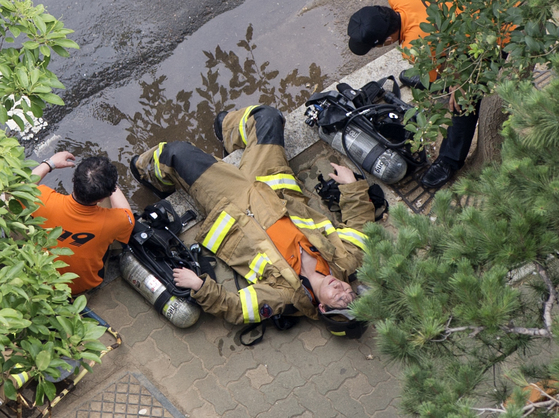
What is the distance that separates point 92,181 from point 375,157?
2.29 metres

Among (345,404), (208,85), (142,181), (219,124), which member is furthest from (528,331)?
(208,85)

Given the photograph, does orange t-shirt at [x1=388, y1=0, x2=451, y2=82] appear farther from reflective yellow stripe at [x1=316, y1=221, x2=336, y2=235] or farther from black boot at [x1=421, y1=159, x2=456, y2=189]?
reflective yellow stripe at [x1=316, y1=221, x2=336, y2=235]

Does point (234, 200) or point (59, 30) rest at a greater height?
point (59, 30)

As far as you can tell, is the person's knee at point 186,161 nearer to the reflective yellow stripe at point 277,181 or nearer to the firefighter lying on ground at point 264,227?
the firefighter lying on ground at point 264,227

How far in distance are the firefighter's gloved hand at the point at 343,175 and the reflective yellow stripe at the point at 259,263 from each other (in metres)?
0.94

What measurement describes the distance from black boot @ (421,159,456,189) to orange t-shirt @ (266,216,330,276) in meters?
1.20

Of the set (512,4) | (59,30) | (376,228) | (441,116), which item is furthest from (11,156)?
(512,4)

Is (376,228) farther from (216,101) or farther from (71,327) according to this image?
(216,101)

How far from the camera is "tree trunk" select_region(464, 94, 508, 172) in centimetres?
375

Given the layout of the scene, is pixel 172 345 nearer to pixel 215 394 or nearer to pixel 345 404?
pixel 215 394

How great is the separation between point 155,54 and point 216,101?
769 mm

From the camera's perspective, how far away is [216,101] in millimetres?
4910

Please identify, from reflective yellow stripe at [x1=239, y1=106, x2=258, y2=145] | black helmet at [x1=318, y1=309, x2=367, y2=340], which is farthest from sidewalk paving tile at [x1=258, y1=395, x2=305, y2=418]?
reflective yellow stripe at [x1=239, y1=106, x2=258, y2=145]

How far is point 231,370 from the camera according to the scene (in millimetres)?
3945
